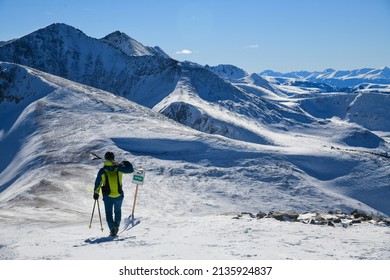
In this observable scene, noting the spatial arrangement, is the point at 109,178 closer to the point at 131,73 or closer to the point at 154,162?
the point at 154,162

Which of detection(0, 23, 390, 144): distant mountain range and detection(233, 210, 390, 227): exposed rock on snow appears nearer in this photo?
detection(233, 210, 390, 227): exposed rock on snow

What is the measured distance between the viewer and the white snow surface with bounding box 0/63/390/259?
11.9m

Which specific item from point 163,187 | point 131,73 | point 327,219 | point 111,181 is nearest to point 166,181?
point 163,187

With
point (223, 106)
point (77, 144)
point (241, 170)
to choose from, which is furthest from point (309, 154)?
point (223, 106)

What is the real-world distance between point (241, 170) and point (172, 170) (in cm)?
712

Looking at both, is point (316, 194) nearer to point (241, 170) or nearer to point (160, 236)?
point (241, 170)

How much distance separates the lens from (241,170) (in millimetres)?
45031

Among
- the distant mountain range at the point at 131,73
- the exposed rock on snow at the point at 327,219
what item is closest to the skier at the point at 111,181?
the exposed rock on snow at the point at 327,219

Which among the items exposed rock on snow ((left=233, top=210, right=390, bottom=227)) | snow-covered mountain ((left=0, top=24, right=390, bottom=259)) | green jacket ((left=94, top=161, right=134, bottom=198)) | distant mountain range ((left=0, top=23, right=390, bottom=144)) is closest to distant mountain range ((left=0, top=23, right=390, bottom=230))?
snow-covered mountain ((left=0, top=24, right=390, bottom=259))

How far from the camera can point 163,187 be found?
3772 cm

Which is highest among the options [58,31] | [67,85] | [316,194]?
[58,31]

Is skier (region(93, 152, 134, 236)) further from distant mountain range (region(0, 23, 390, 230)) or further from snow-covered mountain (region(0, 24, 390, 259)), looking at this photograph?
distant mountain range (region(0, 23, 390, 230))

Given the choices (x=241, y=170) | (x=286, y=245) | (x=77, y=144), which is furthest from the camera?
(x=77, y=144)

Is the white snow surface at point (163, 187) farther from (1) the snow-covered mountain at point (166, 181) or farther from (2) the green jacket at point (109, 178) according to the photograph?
(2) the green jacket at point (109, 178)
